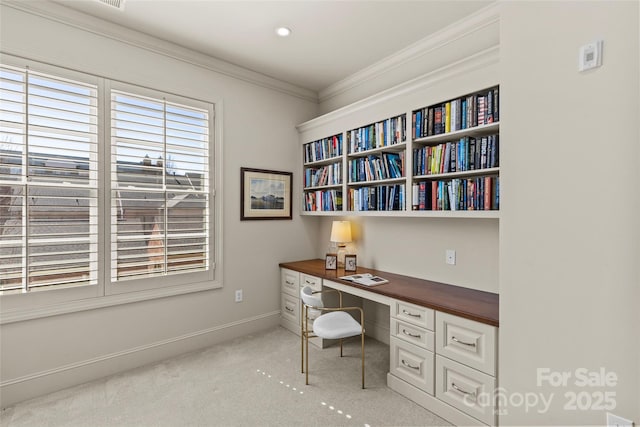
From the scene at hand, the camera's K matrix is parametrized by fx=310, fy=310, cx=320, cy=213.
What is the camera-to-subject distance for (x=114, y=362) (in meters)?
2.52

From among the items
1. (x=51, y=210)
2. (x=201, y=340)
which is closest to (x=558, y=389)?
(x=201, y=340)

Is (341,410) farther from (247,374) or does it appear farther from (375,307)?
(375,307)

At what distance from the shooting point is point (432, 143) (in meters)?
2.59

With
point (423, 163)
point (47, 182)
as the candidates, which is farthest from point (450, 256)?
point (47, 182)

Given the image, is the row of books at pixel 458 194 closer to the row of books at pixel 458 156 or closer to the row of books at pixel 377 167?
the row of books at pixel 458 156

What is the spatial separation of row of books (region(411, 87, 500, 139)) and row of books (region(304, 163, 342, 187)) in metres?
1.00

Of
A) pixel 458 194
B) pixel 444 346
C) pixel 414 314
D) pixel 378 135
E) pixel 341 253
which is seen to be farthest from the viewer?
pixel 341 253

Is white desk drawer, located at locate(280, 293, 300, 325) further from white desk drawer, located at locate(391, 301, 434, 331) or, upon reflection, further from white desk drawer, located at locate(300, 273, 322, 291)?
white desk drawer, located at locate(391, 301, 434, 331)

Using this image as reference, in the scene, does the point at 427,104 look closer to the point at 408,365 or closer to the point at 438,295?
the point at 438,295

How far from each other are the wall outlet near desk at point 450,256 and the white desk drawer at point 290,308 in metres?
1.57

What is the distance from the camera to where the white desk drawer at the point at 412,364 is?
2.07 m

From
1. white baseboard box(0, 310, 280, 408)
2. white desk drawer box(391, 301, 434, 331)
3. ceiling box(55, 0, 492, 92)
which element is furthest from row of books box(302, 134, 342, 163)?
white baseboard box(0, 310, 280, 408)

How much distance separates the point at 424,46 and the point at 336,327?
97.5 inches

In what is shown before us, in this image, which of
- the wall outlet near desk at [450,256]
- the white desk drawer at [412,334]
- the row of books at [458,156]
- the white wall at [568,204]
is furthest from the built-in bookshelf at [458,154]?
the white desk drawer at [412,334]
